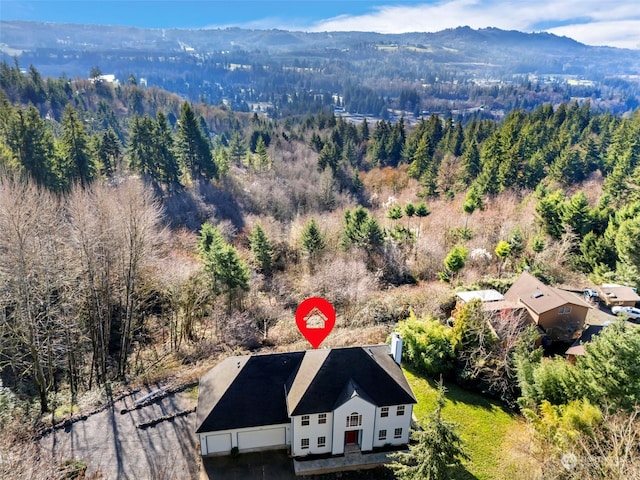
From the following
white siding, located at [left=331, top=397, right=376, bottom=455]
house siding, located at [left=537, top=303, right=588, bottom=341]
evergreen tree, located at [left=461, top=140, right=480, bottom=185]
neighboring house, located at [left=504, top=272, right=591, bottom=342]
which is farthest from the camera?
evergreen tree, located at [left=461, top=140, right=480, bottom=185]

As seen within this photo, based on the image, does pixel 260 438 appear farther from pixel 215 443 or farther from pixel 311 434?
pixel 311 434

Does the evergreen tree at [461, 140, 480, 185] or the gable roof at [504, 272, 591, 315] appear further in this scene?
the evergreen tree at [461, 140, 480, 185]

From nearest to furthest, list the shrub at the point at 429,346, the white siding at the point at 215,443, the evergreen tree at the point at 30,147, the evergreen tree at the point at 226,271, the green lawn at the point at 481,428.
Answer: the white siding at the point at 215,443
the green lawn at the point at 481,428
the shrub at the point at 429,346
the evergreen tree at the point at 226,271
the evergreen tree at the point at 30,147

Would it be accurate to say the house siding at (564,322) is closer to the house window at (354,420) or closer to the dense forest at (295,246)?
the dense forest at (295,246)

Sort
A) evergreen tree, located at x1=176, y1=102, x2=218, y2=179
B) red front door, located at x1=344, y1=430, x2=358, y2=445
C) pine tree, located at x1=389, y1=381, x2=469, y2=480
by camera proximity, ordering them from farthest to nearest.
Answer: evergreen tree, located at x1=176, y1=102, x2=218, y2=179 → red front door, located at x1=344, y1=430, x2=358, y2=445 → pine tree, located at x1=389, y1=381, x2=469, y2=480

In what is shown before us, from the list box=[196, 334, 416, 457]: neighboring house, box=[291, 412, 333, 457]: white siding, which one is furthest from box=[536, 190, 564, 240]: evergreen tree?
box=[291, 412, 333, 457]: white siding

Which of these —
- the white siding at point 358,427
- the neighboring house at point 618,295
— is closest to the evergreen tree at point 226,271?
the white siding at point 358,427

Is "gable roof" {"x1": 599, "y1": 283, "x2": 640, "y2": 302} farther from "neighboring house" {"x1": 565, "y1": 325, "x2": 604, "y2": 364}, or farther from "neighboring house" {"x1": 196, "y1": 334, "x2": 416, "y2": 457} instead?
"neighboring house" {"x1": 196, "y1": 334, "x2": 416, "y2": 457}
